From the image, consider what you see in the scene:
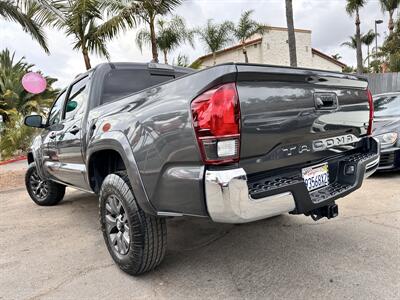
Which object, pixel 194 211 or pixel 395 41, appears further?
pixel 395 41

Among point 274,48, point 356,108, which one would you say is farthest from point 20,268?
point 274,48

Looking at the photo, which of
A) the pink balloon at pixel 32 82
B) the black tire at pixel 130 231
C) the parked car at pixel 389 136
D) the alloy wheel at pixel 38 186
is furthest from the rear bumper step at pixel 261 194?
the pink balloon at pixel 32 82

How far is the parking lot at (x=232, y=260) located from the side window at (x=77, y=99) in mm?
1426

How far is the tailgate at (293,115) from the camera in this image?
7.33 ft

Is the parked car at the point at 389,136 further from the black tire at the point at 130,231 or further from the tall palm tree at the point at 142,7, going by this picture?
the tall palm tree at the point at 142,7

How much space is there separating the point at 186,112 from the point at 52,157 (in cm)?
302

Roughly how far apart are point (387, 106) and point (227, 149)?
591 centimetres

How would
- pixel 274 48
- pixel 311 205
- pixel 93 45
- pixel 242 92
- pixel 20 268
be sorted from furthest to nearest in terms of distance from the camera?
pixel 274 48, pixel 93 45, pixel 20 268, pixel 311 205, pixel 242 92

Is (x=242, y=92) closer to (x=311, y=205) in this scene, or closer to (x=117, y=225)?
(x=311, y=205)

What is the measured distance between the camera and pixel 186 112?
7.35ft

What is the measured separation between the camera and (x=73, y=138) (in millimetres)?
3875

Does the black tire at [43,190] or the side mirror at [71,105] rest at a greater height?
the side mirror at [71,105]

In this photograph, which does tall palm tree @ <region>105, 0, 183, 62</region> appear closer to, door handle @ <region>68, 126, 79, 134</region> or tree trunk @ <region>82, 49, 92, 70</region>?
tree trunk @ <region>82, 49, 92, 70</region>

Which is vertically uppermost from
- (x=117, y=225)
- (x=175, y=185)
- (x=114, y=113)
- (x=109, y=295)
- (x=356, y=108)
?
(x=114, y=113)
